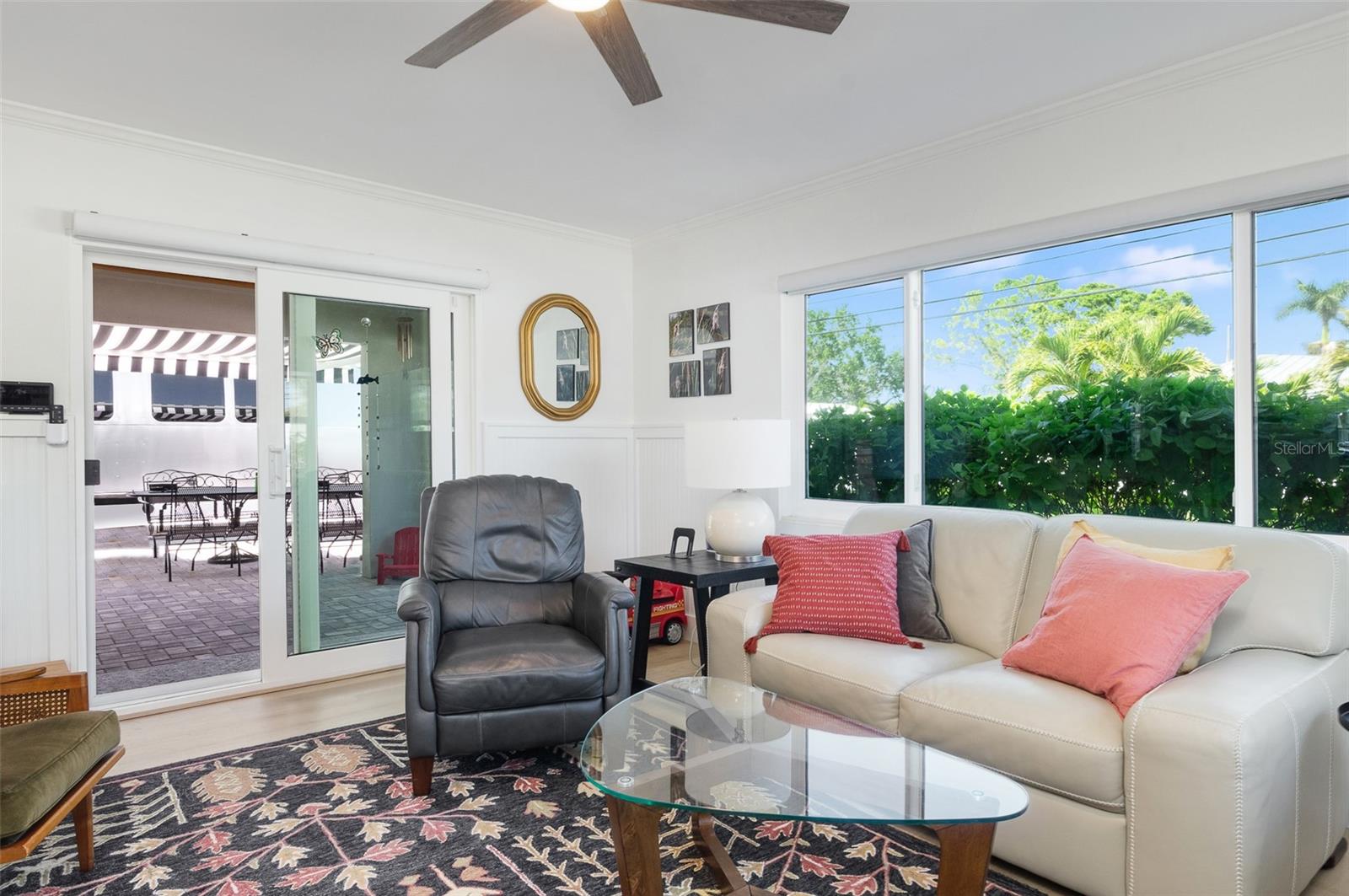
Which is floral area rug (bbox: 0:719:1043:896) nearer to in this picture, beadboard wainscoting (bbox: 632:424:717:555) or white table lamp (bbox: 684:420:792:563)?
white table lamp (bbox: 684:420:792:563)

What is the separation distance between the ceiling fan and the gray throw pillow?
174cm

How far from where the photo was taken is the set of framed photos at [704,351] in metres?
4.48

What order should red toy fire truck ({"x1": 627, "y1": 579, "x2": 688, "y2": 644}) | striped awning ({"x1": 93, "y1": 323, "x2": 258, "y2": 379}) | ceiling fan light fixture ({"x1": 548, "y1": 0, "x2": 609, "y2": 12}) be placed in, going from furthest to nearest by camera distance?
1. striped awning ({"x1": 93, "y1": 323, "x2": 258, "y2": 379})
2. red toy fire truck ({"x1": 627, "y1": 579, "x2": 688, "y2": 644})
3. ceiling fan light fixture ({"x1": 548, "y1": 0, "x2": 609, "y2": 12})

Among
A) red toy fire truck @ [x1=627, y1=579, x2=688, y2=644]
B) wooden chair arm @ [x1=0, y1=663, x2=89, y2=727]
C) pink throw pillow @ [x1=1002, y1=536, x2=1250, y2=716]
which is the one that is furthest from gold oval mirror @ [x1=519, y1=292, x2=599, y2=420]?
pink throw pillow @ [x1=1002, y1=536, x2=1250, y2=716]

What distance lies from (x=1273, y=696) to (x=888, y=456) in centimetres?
213

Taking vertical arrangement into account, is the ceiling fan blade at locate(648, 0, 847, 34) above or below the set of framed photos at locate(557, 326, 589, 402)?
above

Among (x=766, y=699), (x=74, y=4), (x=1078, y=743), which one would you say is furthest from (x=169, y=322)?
(x=1078, y=743)

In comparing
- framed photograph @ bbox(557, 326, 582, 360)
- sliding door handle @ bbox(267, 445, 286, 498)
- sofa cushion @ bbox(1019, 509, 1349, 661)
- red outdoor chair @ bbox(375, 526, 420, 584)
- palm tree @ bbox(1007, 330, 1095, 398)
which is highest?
framed photograph @ bbox(557, 326, 582, 360)

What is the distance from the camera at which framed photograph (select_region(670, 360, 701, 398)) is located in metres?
4.65

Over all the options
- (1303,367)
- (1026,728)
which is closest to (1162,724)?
(1026,728)

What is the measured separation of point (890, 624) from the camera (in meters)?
2.64

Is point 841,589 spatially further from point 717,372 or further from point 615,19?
point 717,372

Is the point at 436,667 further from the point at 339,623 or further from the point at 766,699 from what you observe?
the point at 339,623

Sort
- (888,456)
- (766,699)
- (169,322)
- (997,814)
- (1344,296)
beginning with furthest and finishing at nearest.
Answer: (169,322) → (888,456) → (1344,296) → (766,699) → (997,814)
